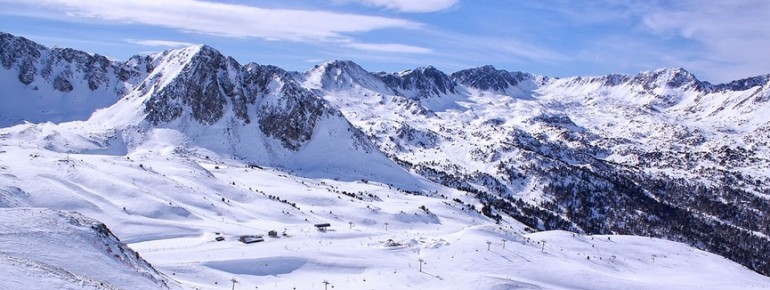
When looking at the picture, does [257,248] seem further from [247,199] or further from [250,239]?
[247,199]

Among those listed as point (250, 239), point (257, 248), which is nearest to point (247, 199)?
point (250, 239)

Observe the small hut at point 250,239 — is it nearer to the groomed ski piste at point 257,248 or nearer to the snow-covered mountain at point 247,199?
the groomed ski piste at point 257,248

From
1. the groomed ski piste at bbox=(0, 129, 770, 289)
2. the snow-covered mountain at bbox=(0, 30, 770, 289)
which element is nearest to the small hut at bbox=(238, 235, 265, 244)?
the groomed ski piste at bbox=(0, 129, 770, 289)

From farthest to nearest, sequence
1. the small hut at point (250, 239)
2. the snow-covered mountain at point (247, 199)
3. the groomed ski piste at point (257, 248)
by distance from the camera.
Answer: the small hut at point (250, 239)
the snow-covered mountain at point (247, 199)
the groomed ski piste at point (257, 248)

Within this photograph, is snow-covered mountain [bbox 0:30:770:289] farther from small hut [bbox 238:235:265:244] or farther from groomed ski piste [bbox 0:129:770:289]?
small hut [bbox 238:235:265:244]

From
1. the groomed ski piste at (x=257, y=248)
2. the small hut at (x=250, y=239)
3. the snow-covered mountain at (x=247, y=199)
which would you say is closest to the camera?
the groomed ski piste at (x=257, y=248)

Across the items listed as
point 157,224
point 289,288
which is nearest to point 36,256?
point 289,288

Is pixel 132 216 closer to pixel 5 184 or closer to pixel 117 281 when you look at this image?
pixel 5 184

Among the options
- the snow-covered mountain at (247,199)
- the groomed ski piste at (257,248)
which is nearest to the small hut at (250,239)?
the groomed ski piste at (257,248)

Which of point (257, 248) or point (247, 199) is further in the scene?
point (247, 199)

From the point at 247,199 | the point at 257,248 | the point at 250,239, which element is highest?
the point at 257,248

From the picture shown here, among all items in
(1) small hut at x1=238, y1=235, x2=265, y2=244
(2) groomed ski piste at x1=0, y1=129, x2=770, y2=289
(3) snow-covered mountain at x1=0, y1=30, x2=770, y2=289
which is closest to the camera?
(2) groomed ski piste at x1=0, y1=129, x2=770, y2=289
